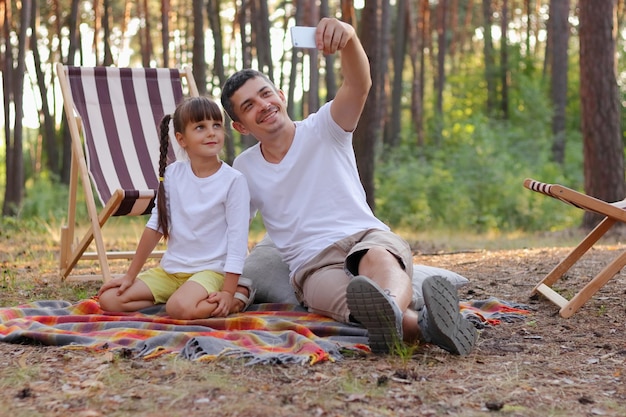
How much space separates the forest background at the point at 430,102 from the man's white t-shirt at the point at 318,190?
14.4 feet

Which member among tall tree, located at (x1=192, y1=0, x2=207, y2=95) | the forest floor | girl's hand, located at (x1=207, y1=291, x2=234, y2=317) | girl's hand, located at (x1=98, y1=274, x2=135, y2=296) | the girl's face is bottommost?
the forest floor

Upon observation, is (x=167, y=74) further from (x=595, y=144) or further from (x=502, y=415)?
(x=595, y=144)

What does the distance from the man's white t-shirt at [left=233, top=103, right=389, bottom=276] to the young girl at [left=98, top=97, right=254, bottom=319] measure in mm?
196

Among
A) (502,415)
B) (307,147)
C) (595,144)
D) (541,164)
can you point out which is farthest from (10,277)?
(541,164)

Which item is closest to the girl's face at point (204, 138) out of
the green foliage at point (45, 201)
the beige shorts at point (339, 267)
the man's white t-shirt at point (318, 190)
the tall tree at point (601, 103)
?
the man's white t-shirt at point (318, 190)

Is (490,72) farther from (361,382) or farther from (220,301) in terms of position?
(361,382)

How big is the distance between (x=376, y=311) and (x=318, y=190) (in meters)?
0.83

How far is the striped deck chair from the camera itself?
4.79 metres

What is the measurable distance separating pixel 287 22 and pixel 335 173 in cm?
1876

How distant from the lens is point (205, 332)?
3197 mm

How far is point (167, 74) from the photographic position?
17.8ft

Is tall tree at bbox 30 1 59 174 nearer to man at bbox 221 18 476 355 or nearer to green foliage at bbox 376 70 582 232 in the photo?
green foliage at bbox 376 70 582 232

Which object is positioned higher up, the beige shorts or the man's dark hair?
the man's dark hair

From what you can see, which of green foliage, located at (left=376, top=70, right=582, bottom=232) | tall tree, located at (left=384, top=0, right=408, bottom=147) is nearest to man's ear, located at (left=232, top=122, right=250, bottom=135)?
green foliage, located at (left=376, top=70, right=582, bottom=232)
